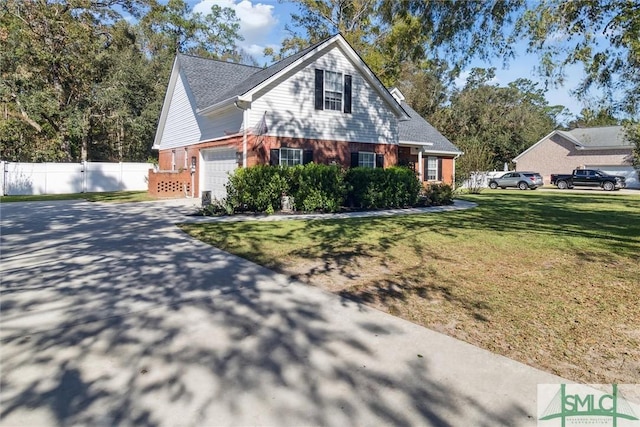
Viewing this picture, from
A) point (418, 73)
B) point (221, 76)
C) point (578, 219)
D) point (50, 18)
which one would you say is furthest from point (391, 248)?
point (418, 73)

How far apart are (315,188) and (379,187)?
2798mm

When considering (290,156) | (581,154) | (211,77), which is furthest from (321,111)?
(581,154)

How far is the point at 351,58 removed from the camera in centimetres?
1627

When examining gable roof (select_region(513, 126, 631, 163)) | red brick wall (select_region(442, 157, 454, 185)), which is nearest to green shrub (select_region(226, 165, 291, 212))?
red brick wall (select_region(442, 157, 454, 185))

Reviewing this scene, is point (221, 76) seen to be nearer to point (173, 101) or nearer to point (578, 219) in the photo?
point (173, 101)

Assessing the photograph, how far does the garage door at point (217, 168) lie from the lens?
16.0 m

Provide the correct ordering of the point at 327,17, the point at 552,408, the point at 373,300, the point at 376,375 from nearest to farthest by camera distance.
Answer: the point at 552,408, the point at 376,375, the point at 373,300, the point at 327,17

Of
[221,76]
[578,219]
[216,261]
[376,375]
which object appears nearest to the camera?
[376,375]

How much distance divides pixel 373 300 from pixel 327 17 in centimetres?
3193

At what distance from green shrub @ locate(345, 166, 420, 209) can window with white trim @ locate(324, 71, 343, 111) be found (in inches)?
129

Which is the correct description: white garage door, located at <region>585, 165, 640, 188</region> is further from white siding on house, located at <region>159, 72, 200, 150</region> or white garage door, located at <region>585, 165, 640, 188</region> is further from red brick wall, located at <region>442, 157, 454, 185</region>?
white siding on house, located at <region>159, 72, 200, 150</region>

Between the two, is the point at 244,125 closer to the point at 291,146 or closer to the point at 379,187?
the point at 291,146

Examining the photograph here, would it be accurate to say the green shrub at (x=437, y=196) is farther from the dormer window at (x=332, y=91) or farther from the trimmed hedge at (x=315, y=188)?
the dormer window at (x=332, y=91)

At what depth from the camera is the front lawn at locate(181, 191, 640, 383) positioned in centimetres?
355
